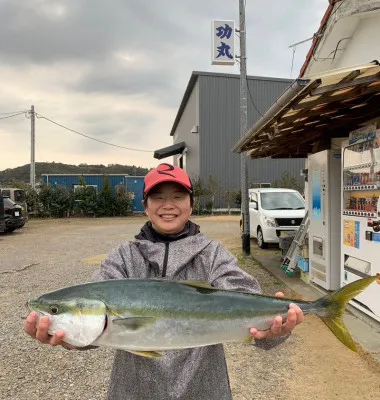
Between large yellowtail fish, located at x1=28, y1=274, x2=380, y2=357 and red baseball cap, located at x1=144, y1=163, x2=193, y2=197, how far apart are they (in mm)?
510

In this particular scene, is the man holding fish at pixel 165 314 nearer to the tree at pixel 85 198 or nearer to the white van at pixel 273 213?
the white van at pixel 273 213

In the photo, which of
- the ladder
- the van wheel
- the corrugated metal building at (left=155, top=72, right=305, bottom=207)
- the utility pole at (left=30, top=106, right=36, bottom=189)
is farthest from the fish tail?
the utility pole at (left=30, top=106, right=36, bottom=189)

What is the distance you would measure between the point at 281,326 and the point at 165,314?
51 centimetres

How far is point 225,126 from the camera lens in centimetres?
3031

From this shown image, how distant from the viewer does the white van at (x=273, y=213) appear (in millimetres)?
12812

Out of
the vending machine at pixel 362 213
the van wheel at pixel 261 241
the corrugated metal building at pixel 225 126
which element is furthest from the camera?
the corrugated metal building at pixel 225 126

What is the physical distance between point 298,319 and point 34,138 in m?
32.7

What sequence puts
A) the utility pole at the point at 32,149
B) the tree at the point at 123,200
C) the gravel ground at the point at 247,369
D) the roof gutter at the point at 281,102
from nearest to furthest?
the gravel ground at the point at 247,369, the roof gutter at the point at 281,102, the tree at the point at 123,200, the utility pole at the point at 32,149

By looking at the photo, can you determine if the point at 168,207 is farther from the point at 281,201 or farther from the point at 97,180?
the point at 97,180

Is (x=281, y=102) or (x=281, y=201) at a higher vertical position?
(x=281, y=102)

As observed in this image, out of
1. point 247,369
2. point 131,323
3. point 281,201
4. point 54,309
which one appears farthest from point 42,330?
point 281,201

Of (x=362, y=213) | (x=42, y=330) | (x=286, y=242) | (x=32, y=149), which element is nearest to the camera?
(x=42, y=330)

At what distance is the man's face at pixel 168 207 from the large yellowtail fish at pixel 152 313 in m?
0.36

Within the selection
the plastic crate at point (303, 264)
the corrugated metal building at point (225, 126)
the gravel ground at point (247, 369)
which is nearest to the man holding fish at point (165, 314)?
the gravel ground at point (247, 369)
